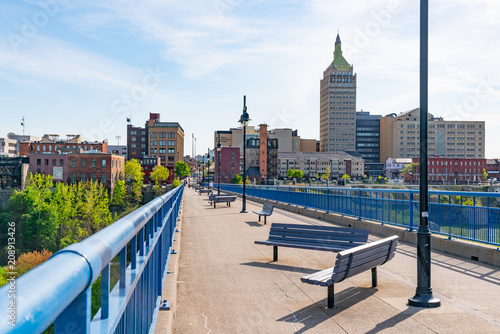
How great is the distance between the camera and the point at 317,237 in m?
9.22

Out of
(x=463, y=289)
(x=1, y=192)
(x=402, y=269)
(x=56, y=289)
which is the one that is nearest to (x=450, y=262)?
(x=402, y=269)

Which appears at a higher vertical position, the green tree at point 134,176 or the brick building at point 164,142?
the brick building at point 164,142

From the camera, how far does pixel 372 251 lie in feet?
22.0

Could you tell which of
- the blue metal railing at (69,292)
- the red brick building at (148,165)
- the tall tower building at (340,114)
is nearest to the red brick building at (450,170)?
the tall tower building at (340,114)

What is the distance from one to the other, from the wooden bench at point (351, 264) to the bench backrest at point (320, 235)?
1.38 metres

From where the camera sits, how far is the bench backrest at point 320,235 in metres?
8.68

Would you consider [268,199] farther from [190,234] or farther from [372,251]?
[372,251]

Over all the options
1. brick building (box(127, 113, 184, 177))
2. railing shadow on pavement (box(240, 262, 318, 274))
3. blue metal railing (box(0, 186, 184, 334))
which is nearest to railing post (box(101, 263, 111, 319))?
blue metal railing (box(0, 186, 184, 334))

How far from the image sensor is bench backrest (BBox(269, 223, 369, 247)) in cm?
868

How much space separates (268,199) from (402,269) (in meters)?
24.6

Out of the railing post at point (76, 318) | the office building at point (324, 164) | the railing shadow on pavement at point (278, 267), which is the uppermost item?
the office building at point (324, 164)

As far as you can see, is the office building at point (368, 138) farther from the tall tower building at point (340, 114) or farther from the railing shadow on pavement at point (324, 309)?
the railing shadow on pavement at point (324, 309)

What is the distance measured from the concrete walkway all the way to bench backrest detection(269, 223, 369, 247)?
53 centimetres

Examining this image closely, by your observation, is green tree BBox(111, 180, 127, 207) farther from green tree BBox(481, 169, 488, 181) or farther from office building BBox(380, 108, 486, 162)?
office building BBox(380, 108, 486, 162)
